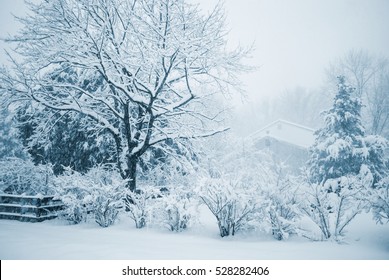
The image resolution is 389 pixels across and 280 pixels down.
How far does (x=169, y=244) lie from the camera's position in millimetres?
5281

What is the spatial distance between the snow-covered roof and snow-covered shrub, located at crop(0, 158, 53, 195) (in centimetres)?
1889

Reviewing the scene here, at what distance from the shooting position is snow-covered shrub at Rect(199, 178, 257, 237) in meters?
5.98

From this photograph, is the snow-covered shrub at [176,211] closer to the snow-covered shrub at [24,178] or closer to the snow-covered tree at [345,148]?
the snow-covered shrub at [24,178]

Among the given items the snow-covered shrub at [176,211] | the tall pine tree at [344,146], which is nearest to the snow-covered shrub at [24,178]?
the snow-covered shrub at [176,211]

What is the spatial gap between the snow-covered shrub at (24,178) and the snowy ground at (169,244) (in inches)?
113

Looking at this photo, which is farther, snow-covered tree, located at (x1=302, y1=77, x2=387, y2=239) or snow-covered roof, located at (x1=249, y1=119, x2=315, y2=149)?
snow-covered roof, located at (x1=249, y1=119, x2=315, y2=149)

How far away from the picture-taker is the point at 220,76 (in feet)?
30.9

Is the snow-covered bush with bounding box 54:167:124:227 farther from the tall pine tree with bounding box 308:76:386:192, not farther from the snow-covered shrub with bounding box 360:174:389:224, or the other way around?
the tall pine tree with bounding box 308:76:386:192

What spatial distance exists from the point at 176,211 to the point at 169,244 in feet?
4.09

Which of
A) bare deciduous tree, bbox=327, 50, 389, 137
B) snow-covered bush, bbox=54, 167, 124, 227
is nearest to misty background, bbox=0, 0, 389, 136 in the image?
bare deciduous tree, bbox=327, 50, 389, 137

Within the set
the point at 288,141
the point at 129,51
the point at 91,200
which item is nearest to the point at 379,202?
the point at 91,200

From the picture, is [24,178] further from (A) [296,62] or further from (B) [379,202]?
(A) [296,62]

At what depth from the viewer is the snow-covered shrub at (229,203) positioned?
598 cm

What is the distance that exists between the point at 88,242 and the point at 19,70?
649 centimetres
